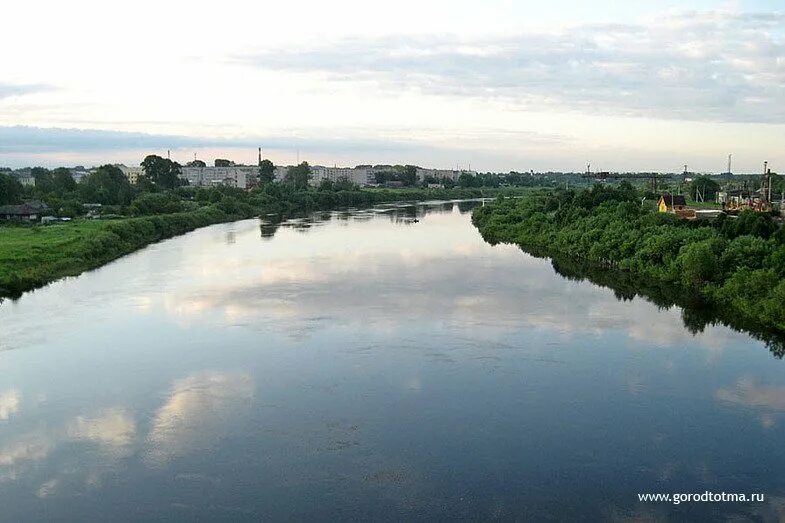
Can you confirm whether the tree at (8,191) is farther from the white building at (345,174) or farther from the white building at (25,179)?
the white building at (345,174)

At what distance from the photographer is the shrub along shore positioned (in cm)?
1487

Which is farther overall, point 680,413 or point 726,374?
point 726,374

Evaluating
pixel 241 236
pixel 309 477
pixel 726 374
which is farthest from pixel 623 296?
pixel 241 236

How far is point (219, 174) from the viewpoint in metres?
71.6

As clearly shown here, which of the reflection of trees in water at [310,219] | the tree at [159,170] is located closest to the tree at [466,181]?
the tree at [159,170]

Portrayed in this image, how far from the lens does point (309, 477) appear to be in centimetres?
602

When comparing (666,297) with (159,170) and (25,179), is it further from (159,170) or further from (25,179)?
(25,179)

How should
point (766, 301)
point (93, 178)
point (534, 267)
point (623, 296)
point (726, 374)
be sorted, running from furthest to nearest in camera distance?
point (93, 178)
point (534, 267)
point (623, 296)
point (766, 301)
point (726, 374)

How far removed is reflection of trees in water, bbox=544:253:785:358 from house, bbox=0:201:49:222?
17.0 meters

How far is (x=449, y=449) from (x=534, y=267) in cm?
1117

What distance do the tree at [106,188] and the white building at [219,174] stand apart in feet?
89.5

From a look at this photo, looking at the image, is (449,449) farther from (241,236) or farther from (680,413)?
(241,236)

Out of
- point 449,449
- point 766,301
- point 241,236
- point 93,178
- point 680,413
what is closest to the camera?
point 449,449

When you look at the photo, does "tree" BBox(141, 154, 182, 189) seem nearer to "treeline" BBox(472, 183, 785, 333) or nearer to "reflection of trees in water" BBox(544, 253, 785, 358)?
"treeline" BBox(472, 183, 785, 333)
